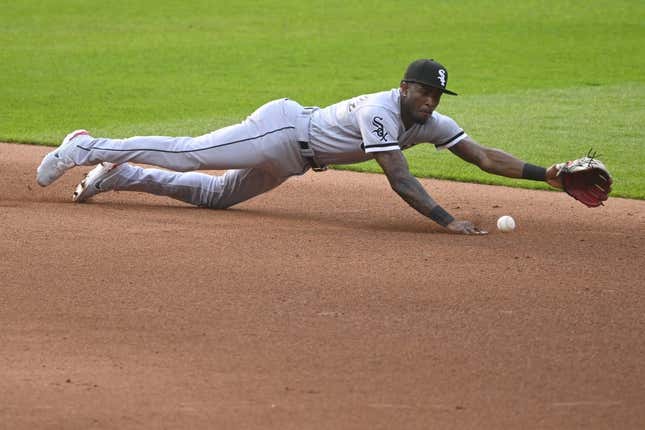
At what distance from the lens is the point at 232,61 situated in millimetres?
17141

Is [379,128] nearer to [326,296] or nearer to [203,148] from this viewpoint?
[203,148]

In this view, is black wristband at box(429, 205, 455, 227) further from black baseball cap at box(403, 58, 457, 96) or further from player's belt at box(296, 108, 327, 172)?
player's belt at box(296, 108, 327, 172)

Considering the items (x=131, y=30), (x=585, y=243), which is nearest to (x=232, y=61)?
(x=131, y=30)

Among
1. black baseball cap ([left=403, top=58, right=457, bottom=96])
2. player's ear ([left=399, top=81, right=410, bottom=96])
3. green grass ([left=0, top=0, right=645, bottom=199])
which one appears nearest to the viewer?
black baseball cap ([left=403, top=58, right=457, bottom=96])

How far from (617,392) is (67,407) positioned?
6.83 ft

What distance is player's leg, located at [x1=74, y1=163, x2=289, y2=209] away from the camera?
26.8 feet

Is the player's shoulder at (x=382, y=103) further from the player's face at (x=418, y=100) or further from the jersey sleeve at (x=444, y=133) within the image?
the jersey sleeve at (x=444, y=133)

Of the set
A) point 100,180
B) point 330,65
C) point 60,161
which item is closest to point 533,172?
point 100,180

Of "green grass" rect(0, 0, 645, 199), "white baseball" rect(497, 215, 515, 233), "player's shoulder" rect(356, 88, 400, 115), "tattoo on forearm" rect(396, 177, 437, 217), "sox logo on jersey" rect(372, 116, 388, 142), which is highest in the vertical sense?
"player's shoulder" rect(356, 88, 400, 115)

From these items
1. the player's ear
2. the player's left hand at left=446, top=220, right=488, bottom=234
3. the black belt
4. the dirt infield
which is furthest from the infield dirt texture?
the player's ear

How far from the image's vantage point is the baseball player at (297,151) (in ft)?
24.2

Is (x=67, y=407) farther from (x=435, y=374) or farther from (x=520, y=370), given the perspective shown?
(x=520, y=370)

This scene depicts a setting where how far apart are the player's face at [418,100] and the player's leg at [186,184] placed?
1.08m

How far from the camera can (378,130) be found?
290 inches
